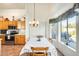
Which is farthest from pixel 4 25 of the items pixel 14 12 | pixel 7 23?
pixel 14 12

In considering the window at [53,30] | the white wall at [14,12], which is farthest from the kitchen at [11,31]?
the window at [53,30]

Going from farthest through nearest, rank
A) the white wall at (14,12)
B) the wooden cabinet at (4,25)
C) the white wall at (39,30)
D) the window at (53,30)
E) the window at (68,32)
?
1. the wooden cabinet at (4,25)
2. the white wall at (14,12)
3. the window at (53,30)
4. the white wall at (39,30)
5. the window at (68,32)

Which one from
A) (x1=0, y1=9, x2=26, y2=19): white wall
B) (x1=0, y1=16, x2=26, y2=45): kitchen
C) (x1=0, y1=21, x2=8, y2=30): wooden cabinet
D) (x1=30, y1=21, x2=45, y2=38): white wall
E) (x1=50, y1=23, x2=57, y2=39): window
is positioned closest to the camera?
(x1=30, y1=21, x2=45, y2=38): white wall

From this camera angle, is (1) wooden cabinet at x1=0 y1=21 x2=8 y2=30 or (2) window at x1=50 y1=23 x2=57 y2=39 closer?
(2) window at x1=50 y1=23 x2=57 y2=39

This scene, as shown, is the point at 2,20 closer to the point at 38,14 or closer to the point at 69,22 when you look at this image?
the point at 38,14

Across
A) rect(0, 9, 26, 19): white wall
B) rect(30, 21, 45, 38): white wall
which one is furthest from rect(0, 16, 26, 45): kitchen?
rect(30, 21, 45, 38): white wall

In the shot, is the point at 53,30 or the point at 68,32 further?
the point at 53,30

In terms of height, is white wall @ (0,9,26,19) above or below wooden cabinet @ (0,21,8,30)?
above

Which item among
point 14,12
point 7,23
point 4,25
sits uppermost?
point 14,12

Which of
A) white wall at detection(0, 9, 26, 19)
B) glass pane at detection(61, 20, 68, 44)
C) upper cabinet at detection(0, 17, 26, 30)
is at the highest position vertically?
white wall at detection(0, 9, 26, 19)

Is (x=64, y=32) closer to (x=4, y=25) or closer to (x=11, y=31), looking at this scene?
(x=11, y=31)

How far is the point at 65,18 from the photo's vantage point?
497 cm

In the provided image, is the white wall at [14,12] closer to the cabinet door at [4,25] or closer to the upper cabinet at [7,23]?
the upper cabinet at [7,23]

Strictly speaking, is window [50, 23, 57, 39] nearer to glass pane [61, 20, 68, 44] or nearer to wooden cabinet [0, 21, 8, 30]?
glass pane [61, 20, 68, 44]
